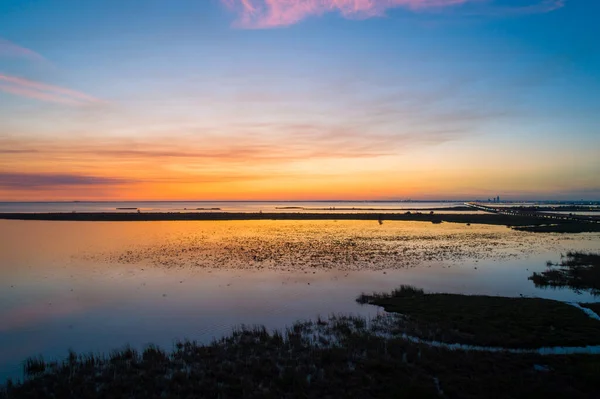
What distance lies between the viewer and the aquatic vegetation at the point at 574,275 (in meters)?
28.8

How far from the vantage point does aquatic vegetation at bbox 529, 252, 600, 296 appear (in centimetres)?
2879

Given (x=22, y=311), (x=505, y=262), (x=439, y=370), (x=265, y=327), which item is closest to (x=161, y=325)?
(x=265, y=327)

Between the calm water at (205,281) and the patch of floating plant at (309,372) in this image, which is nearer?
the patch of floating plant at (309,372)

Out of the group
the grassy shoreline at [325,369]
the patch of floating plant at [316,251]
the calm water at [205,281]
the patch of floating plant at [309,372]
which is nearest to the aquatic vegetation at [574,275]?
the calm water at [205,281]

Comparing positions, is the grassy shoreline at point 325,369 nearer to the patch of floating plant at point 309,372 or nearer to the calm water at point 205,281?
the patch of floating plant at point 309,372

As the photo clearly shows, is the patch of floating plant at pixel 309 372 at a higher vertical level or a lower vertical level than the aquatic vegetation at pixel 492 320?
higher

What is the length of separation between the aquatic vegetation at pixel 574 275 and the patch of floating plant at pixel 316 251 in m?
6.92

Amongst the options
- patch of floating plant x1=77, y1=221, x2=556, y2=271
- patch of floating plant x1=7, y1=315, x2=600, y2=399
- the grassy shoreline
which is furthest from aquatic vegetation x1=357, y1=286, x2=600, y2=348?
patch of floating plant x1=77, y1=221, x2=556, y2=271

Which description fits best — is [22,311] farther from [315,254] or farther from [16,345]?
[315,254]

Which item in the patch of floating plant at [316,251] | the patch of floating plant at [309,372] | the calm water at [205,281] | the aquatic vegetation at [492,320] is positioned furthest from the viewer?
the patch of floating plant at [316,251]

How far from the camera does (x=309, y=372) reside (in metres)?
14.0

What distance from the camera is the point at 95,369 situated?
1436 cm

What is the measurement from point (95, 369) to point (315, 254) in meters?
32.1

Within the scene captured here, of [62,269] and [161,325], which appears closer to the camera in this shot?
[161,325]
